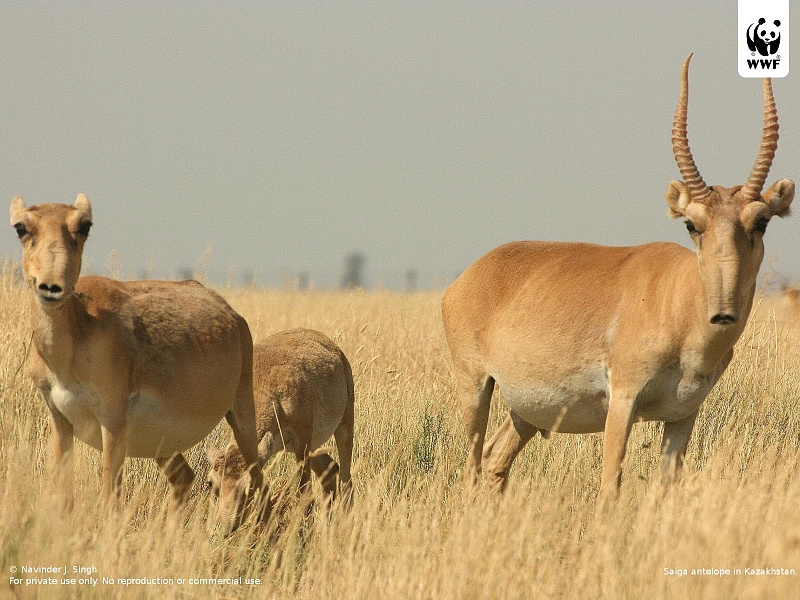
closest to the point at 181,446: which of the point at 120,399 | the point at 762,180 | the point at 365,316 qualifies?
the point at 120,399

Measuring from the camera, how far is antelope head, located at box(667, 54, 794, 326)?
580 centimetres

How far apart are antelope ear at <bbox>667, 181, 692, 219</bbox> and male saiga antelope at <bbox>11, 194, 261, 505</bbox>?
3231 mm

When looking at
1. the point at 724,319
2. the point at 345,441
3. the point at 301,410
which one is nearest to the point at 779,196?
the point at 724,319

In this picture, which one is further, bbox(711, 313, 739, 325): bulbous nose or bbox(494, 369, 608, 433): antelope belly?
bbox(494, 369, 608, 433): antelope belly

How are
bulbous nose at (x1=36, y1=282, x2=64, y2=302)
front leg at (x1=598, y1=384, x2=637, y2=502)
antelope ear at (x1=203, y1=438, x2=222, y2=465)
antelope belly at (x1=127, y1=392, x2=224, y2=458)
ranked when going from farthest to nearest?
antelope ear at (x1=203, y1=438, x2=222, y2=465)
front leg at (x1=598, y1=384, x2=637, y2=502)
antelope belly at (x1=127, y1=392, x2=224, y2=458)
bulbous nose at (x1=36, y1=282, x2=64, y2=302)

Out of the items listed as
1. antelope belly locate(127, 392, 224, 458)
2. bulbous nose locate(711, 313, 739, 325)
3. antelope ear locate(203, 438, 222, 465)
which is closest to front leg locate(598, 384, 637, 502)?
bulbous nose locate(711, 313, 739, 325)

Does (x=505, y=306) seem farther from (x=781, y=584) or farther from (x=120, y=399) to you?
(x=781, y=584)

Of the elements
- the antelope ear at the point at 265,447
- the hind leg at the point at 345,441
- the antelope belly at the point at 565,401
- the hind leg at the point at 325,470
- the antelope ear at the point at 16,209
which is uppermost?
the antelope ear at the point at 16,209

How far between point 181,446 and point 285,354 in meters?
2.16

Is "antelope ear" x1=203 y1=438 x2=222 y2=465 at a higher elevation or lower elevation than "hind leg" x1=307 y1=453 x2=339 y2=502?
higher

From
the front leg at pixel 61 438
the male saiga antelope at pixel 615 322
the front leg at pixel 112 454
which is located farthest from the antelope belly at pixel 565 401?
the front leg at pixel 61 438

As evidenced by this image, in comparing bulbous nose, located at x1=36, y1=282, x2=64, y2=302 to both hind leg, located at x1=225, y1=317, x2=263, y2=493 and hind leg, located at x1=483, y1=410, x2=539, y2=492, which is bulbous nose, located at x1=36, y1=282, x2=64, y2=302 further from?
hind leg, located at x1=483, y1=410, x2=539, y2=492

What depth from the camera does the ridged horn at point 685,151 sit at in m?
6.20

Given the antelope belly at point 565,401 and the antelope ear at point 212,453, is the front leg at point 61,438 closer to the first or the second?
the antelope ear at point 212,453
